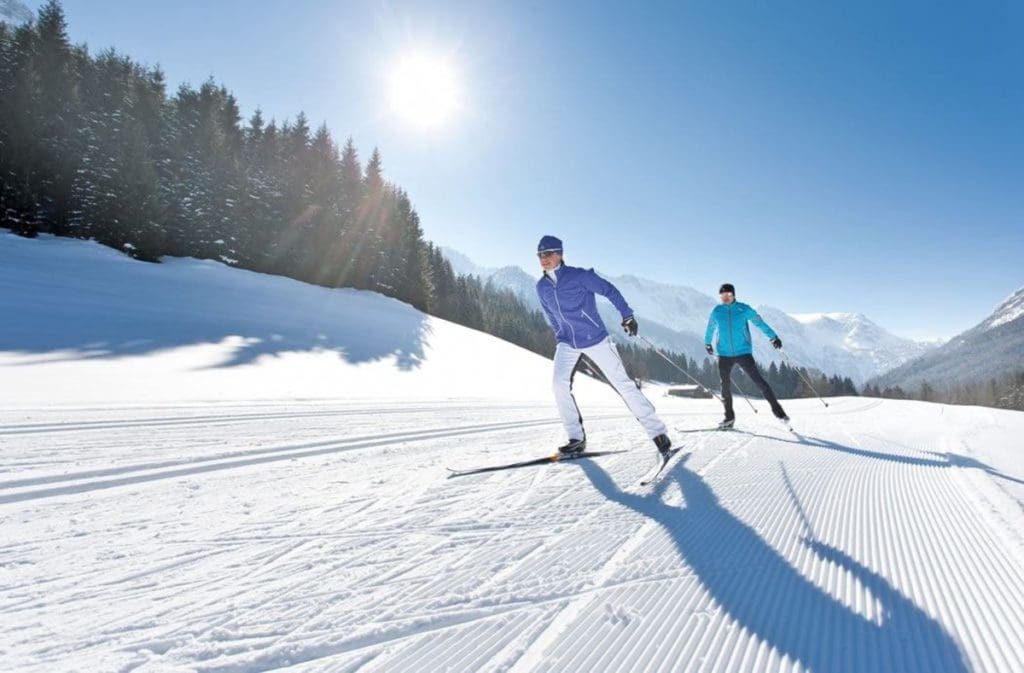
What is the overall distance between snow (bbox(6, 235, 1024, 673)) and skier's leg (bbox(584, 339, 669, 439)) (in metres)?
0.39

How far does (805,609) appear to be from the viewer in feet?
5.85

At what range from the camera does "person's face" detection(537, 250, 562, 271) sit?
4738 mm

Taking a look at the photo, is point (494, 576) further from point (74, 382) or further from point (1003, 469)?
point (74, 382)

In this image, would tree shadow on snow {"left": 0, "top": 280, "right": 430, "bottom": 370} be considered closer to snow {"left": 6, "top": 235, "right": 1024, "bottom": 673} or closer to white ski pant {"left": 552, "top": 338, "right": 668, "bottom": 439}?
snow {"left": 6, "top": 235, "right": 1024, "bottom": 673}

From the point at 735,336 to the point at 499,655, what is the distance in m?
7.10

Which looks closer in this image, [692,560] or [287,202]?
[692,560]

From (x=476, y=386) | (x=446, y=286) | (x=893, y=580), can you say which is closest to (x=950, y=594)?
(x=893, y=580)

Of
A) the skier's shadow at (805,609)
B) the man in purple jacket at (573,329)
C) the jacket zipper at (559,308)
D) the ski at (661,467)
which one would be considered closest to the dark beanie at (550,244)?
the man in purple jacket at (573,329)

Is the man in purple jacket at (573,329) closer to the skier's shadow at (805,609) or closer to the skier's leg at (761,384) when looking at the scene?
the skier's shadow at (805,609)

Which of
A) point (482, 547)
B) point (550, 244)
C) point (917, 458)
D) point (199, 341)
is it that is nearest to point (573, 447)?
point (550, 244)

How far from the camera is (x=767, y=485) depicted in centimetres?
354

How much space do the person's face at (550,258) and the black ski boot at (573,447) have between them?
5.90 ft

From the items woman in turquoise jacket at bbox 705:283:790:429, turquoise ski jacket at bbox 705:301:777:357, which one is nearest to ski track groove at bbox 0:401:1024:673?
woman in turquoise jacket at bbox 705:283:790:429

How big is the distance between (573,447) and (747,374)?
155 inches
